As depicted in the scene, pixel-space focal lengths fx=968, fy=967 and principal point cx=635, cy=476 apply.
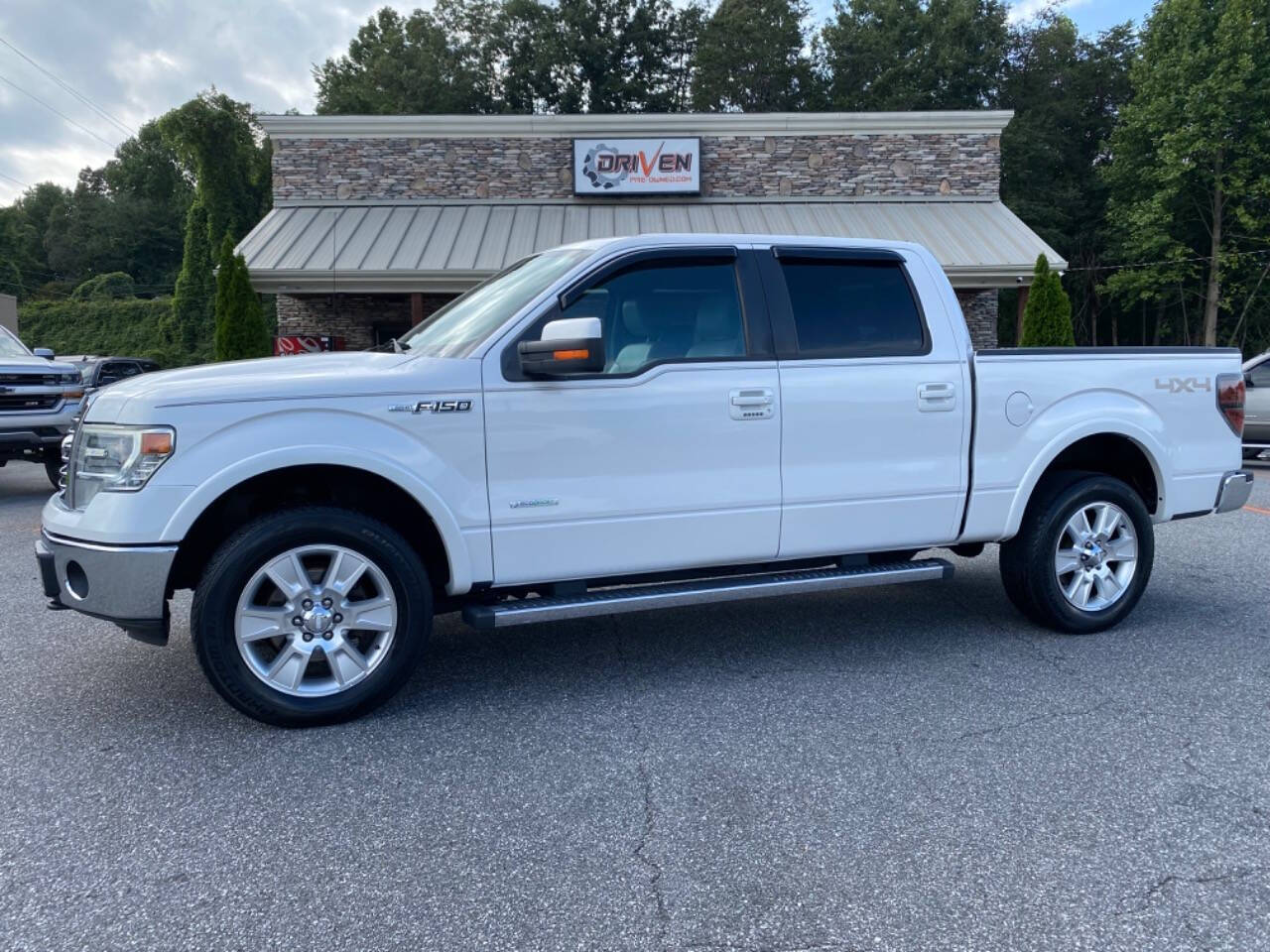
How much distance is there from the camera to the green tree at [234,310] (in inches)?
722

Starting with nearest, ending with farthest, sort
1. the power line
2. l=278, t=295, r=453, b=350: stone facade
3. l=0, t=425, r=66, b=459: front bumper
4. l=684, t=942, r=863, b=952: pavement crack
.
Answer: l=684, t=942, r=863, b=952: pavement crack → l=0, t=425, r=66, b=459: front bumper → l=278, t=295, r=453, b=350: stone facade → the power line

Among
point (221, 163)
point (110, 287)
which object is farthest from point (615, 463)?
point (110, 287)

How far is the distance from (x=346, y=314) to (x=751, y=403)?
64.2ft

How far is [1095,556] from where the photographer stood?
535 centimetres

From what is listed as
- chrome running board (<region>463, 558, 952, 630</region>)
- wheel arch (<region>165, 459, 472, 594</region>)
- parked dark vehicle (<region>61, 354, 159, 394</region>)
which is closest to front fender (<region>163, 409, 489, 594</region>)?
wheel arch (<region>165, 459, 472, 594</region>)

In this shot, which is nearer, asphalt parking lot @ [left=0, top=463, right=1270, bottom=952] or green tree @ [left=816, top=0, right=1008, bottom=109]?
asphalt parking lot @ [left=0, top=463, right=1270, bottom=952]

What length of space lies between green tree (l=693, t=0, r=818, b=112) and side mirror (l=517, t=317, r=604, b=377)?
3985 cm

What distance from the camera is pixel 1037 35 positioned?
3981cm

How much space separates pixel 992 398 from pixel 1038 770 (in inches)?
83.6

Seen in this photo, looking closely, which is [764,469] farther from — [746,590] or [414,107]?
[414,107]

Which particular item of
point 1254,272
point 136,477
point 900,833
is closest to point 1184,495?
point 900,833

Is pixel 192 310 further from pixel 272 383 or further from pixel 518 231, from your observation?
pixel 272 383

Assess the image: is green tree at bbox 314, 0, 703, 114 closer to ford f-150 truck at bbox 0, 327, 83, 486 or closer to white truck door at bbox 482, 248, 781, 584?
ford f-150 truck at bbox 0, 327, 83, 486

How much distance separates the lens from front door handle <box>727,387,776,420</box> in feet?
14.8
